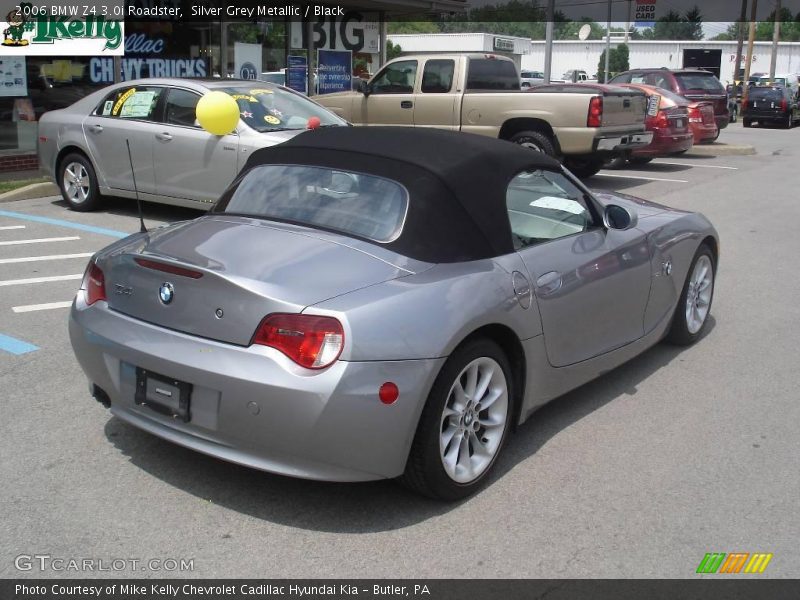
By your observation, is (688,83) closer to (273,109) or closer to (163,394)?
(273,109)

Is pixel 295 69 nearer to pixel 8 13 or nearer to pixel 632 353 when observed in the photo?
pixel 8 13

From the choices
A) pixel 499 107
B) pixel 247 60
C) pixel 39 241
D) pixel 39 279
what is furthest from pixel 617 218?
pixel 247 60

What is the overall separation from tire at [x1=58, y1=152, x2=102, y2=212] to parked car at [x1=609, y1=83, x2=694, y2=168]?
956 cm

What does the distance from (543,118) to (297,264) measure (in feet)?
34.1

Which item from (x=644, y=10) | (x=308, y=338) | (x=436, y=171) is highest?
(x=644, y=10)

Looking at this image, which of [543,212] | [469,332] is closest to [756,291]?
[543,212]

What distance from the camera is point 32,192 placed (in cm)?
1177

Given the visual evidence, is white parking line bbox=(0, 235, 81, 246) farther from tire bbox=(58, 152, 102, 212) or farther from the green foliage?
the green foliage

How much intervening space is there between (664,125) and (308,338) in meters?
14.3

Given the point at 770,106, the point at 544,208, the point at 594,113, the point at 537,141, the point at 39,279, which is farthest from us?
the point at 770,106

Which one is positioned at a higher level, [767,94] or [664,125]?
[767,94]

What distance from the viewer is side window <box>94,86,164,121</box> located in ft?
33.1

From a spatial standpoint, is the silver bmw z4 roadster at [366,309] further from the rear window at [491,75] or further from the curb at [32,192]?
the rear window at [491,75]

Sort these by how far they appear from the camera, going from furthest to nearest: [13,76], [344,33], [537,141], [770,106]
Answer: [770,106] → [344,33] → [537,141] → [13,76]
